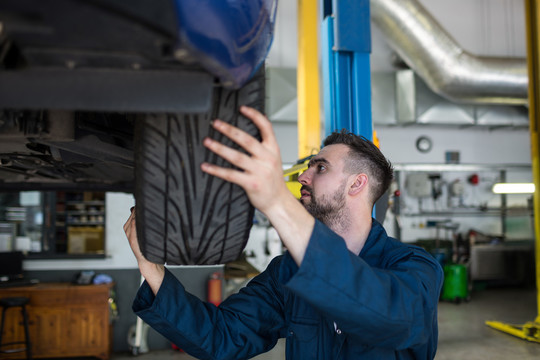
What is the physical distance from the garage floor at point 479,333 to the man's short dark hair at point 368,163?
331 cm

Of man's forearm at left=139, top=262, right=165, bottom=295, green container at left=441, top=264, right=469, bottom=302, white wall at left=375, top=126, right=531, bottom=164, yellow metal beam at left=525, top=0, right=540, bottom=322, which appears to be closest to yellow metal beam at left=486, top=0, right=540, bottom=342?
yellow metal beam at left=525, top=0, right=540, bottom=322

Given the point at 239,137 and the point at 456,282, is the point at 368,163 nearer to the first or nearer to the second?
the point at 239,137

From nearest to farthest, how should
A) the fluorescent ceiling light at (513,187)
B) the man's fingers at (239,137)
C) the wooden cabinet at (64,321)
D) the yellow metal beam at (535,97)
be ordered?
1. the man's fingers at (239,137)
2. the wooden cabinet at (64,321)
3. the yellow metal beam at (535,97)
4. the fluorescent ceiling light at (513,187)

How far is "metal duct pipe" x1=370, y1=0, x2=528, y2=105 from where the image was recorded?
5.64m

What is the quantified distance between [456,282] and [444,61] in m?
3.53

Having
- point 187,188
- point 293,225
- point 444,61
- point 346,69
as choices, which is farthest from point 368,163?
point 444,61

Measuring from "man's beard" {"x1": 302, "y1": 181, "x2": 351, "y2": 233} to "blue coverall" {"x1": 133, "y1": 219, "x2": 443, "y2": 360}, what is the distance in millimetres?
105

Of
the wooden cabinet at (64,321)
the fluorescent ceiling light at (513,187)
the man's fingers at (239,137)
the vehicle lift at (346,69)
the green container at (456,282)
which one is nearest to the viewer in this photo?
the man's fingers at (239,137)

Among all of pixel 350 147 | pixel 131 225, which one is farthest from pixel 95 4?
pixel 350 147

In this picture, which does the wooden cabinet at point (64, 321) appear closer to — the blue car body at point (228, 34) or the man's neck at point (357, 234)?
the man's neck at point (357, 234)

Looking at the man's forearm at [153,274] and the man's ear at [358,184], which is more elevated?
the man's ear at [358,184]

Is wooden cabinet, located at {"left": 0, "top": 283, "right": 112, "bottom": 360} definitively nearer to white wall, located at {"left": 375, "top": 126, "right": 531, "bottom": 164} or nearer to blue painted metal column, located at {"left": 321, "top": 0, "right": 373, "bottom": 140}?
blue painted metal column, located at {"left": 321, "top": 0, "right": 373, "bottom": 140}

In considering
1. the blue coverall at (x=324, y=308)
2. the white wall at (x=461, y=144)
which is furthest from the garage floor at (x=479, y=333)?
the blue coverall at (x=324, y=308)

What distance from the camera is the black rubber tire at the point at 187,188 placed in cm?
80
